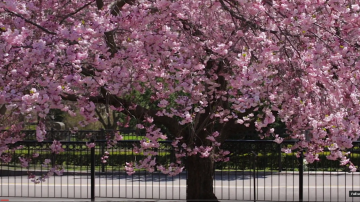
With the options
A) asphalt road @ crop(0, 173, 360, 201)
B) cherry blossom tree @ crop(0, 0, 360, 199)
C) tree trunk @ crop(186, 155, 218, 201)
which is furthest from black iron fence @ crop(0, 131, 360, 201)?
cherry blossom tree @ crop(0, 0, 360, 199)

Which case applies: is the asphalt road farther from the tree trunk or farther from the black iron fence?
the tree trunk

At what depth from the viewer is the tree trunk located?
9.87 metres

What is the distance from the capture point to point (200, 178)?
9906 mm

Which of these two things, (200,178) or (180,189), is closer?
(200,178)

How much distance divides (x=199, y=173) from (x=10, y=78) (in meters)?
4.12

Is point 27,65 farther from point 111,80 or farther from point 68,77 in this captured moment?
point 111,80

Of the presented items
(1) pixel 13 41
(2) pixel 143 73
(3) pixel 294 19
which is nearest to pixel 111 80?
(2) pixel 143 73

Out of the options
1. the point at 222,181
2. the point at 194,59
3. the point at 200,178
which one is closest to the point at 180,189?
the point at 222,181

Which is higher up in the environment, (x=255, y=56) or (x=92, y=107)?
(x=255, y=56)

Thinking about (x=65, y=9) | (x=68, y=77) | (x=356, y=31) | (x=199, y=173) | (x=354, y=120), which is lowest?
(x=199, y=173)

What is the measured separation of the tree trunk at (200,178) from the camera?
987cm

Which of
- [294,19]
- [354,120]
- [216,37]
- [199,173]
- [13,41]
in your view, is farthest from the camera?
[199,173]

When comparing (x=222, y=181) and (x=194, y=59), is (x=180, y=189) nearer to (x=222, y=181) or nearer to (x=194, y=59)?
(x=222, y=181)

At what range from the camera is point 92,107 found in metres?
7.11
